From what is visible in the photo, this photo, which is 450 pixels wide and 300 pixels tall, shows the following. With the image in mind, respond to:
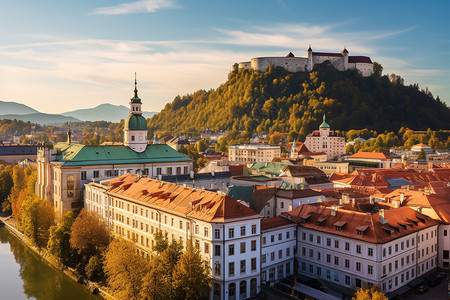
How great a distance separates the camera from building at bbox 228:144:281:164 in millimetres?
120812

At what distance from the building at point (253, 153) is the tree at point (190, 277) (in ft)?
292

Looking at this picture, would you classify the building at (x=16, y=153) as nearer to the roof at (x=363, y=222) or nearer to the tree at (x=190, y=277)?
the roof at (x=363, y=222)

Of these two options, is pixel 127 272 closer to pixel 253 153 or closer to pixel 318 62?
pixel 253 153

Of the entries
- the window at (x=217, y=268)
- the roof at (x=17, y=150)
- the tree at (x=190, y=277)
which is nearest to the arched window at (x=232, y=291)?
the window at (x=217, y=268)

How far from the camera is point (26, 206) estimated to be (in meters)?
51.4

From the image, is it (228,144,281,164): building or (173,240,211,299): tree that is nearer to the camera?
(173,240,211,299): tree

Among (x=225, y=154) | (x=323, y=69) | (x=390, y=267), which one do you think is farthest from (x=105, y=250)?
(x=323, y=69)

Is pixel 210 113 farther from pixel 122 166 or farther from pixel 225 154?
pixel 122 166

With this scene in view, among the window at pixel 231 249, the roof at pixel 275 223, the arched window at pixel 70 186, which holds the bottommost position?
the window at pixel 231 249

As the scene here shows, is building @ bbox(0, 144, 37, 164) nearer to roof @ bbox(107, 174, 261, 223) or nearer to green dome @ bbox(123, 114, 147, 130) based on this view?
green dome @ bbox(123, 114, 147, 130)

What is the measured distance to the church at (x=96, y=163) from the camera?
54531mm

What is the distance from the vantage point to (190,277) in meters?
29.1

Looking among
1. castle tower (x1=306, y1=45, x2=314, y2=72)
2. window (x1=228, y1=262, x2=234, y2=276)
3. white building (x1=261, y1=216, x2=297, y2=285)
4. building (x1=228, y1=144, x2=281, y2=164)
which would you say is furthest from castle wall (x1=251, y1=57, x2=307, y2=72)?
window (x1=228, y1=262, x2=234, y2=276)

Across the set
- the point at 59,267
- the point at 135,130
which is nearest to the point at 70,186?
the point at 135,130
